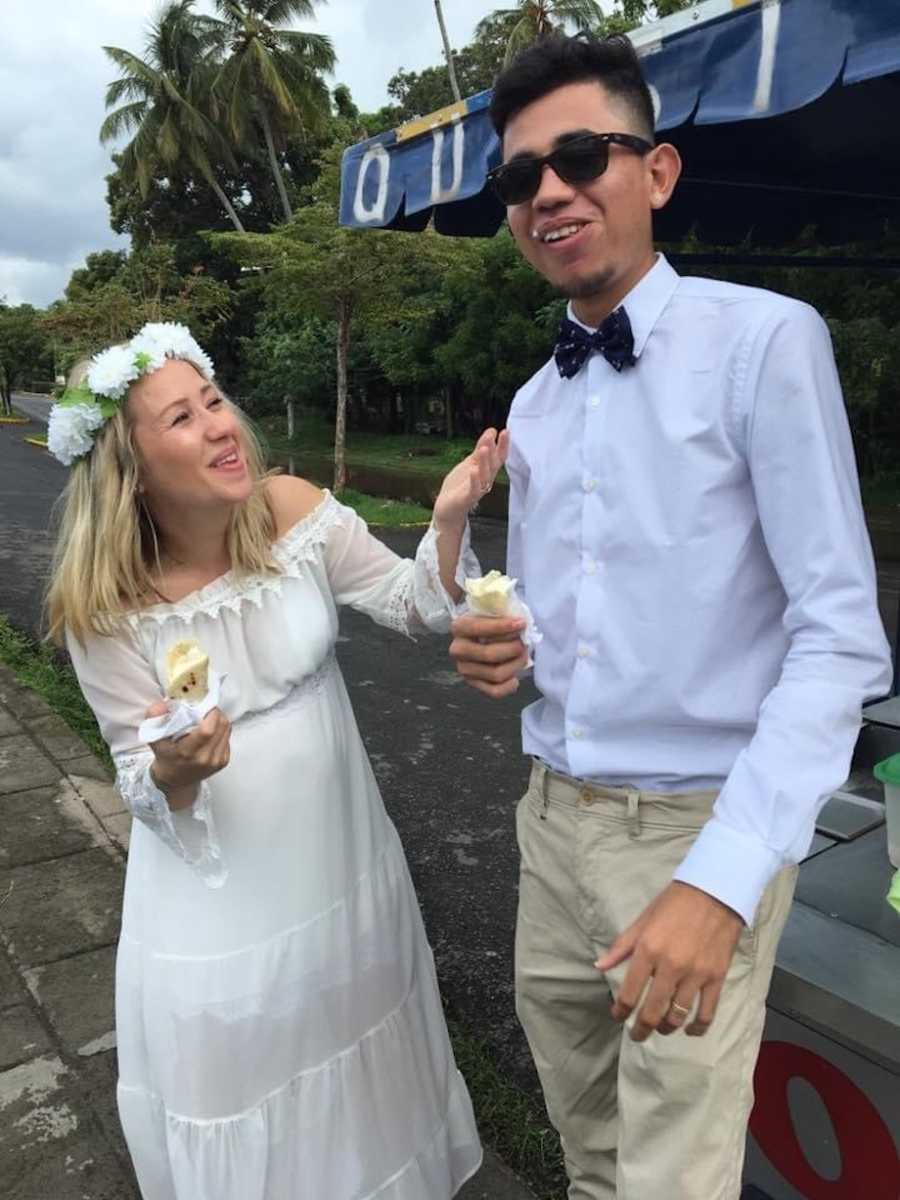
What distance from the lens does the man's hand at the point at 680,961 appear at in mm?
1097

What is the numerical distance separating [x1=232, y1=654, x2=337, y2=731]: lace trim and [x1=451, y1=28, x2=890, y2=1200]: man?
19.9 inches

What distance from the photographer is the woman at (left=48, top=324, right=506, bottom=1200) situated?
1.74 meters

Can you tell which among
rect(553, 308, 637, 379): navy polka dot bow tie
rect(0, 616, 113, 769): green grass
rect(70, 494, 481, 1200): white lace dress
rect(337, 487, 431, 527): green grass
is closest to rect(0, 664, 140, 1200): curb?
rect(0, 616, 113, 769): green grass

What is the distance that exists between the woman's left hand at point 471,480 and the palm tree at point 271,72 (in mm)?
26992

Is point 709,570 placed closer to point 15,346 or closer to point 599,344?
point 599,344

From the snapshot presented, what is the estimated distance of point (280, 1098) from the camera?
5.90 ft

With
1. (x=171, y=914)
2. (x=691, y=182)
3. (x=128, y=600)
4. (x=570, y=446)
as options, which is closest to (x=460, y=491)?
(x=570, y=446)

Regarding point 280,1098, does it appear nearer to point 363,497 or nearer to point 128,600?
point 128,600

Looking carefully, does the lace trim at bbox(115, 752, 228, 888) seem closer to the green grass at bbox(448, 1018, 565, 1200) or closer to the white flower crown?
the white flower crown

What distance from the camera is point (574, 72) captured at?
1.41 m

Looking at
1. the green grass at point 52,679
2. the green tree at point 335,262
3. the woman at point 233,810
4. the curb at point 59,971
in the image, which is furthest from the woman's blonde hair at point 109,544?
the green tree at point 335,262

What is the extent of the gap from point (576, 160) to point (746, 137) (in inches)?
72.4

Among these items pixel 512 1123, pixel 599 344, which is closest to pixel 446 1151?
pixel 512 1123

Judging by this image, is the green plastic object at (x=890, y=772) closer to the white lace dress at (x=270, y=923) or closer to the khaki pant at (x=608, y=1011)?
→ the khaki pant at (x=608, y=1011)
